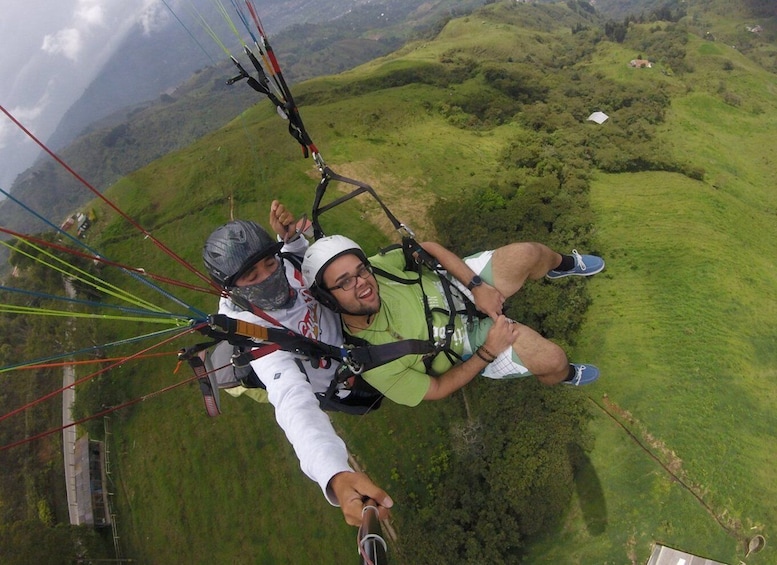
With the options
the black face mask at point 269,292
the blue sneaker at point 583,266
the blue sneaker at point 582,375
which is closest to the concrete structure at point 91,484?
the black face mask at point 269,292

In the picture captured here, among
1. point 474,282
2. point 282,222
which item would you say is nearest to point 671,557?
point 474,282

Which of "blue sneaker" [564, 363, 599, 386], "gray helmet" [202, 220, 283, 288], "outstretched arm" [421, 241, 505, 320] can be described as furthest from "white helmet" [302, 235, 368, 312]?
"blue sneaker" [564, 363, 599, 386]

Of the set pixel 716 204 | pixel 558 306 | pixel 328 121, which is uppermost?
pixel 328 121

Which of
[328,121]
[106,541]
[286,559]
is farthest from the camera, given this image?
[328,121]

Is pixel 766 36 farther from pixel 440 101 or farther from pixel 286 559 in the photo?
pixel 286 559

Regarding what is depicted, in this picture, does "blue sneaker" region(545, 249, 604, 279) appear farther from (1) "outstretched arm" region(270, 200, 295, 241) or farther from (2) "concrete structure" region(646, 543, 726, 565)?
(2) "concrete structure" region(646, 543, 726, 565)

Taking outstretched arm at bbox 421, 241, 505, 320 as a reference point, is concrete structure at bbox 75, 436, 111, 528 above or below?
below

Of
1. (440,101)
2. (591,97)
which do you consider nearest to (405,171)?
(440,101)

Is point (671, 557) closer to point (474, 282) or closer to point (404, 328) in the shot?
point (474, 282)
